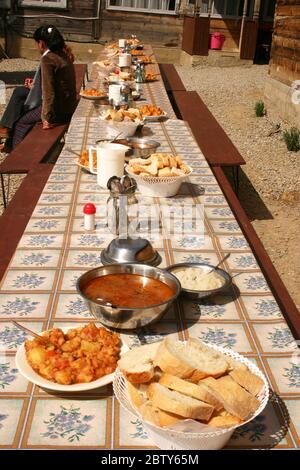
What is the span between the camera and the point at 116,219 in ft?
9.62

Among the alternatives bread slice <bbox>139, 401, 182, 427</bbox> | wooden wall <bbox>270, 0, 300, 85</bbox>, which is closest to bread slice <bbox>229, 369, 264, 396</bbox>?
bread slice <bbox>139, 401, 182, 427</bbox>

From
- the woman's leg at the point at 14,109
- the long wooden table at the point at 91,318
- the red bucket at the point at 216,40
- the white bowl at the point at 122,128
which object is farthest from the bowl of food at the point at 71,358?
the red bucket at the point at 216,40

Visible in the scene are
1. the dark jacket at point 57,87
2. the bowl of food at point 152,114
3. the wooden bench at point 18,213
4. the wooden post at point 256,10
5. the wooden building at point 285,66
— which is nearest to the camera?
the wooden bench at point 18,213

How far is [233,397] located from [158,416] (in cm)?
20

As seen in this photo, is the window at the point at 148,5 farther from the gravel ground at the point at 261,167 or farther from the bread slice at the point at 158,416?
the bread slice at the point at 158,416

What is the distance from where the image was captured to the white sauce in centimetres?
232

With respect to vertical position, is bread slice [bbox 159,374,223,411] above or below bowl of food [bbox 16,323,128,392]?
above

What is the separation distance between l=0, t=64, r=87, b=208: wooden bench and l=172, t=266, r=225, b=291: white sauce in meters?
2.76

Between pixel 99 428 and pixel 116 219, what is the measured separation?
1.48m

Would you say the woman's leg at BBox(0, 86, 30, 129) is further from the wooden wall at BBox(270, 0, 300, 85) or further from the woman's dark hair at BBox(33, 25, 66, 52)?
the wooden wall at BBox(270, 0, 300, 85)

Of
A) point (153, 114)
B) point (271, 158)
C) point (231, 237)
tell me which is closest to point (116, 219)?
point (231, 237)

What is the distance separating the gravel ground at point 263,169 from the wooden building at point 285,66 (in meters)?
0.36

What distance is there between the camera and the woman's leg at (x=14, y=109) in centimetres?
738
